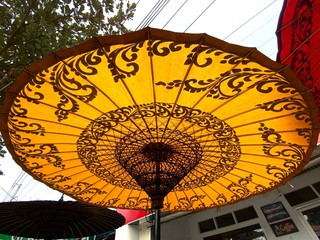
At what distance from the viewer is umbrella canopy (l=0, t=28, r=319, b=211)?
1.14 meters

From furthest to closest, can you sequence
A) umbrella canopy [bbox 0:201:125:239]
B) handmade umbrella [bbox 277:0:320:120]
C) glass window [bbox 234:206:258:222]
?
glass window [bbox 234:206:258:222]
umbrella canopy [bbox 0:201:125:239]
handmade umbrella [bbox 277:0:320:120]

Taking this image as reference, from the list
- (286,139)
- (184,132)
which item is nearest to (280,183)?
(286,139)

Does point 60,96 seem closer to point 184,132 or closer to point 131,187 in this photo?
point 184,132

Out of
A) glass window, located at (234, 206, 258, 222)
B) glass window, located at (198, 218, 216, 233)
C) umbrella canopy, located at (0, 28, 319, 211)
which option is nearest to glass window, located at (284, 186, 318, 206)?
glass window, located at (234, 206, 258, 222)

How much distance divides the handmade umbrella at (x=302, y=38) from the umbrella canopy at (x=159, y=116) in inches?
14.3

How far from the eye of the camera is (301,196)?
3938mm

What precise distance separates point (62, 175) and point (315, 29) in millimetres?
2054

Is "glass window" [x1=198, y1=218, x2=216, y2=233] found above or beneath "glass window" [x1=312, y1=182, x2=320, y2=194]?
above

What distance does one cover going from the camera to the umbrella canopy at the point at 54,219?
2.61 meters

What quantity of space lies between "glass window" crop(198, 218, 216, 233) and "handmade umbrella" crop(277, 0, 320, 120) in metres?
4.27

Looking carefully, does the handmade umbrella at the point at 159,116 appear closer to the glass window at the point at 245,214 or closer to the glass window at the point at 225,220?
the glass window at the point at 245,214

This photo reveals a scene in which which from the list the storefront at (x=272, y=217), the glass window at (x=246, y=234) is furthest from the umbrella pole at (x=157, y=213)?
the glass window at (x=246, y=234)

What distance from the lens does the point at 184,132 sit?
1584mm

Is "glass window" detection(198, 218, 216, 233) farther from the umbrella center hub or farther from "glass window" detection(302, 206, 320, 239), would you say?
the umbrella center hub
